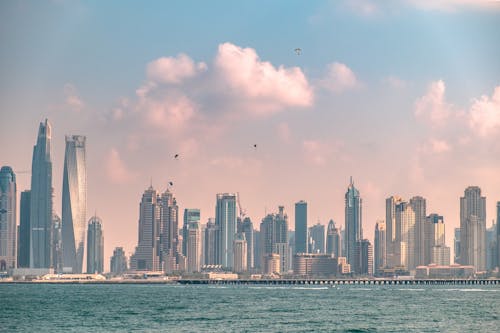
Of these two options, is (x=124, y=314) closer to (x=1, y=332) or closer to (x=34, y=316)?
(x=34, y=316)

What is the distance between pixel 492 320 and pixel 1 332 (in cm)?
6122

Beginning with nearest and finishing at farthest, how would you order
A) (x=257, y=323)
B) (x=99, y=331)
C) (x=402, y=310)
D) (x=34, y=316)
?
(x=99, y=331) → (x=257, y=323) → (x=34, y=316) → (x=402, y=310)

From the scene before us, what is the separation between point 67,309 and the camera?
167375mm

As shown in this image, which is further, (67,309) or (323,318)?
(67,309)

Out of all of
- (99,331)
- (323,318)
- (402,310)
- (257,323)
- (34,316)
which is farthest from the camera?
(402,310)

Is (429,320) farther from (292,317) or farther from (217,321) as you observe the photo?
(217,321)

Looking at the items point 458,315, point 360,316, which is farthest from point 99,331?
point 458,315

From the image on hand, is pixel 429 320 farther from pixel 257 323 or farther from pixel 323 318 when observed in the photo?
pixel 257 323

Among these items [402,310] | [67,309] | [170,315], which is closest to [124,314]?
[170,315]

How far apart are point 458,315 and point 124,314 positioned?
47167 millimetres

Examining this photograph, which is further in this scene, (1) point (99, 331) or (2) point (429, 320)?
(2) point (429, 320)

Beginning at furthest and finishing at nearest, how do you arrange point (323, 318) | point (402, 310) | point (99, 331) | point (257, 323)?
point (402, 310)
point (323, 318)
point (257, 323)
point (99, 331)

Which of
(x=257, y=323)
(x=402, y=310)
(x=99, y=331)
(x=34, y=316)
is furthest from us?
(x=402, y=310)

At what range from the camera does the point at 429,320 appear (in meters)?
135
